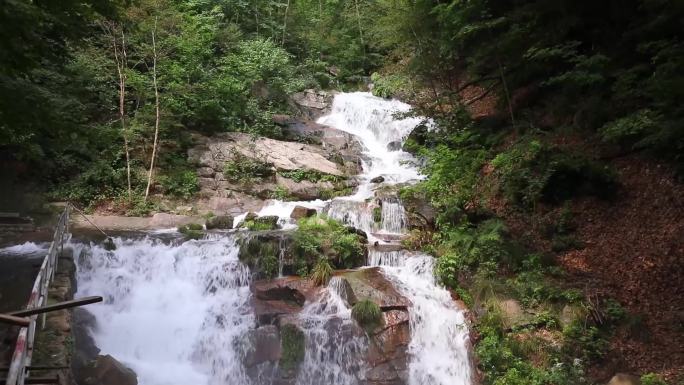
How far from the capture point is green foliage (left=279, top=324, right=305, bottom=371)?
835 cm

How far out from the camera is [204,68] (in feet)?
61.4

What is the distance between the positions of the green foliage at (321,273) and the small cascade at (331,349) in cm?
81

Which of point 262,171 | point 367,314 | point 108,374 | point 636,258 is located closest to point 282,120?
point 262,171

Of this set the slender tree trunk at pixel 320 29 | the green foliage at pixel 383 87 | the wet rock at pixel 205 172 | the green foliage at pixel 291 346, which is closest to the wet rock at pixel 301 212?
the wet rock at pixel 205 172

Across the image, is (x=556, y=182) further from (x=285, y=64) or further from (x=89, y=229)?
(x=285, y=64)

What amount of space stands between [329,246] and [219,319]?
2.89m

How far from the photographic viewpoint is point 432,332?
29.3 ft

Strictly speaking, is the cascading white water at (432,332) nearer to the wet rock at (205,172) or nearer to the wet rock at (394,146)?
the wet rock at (205,172)

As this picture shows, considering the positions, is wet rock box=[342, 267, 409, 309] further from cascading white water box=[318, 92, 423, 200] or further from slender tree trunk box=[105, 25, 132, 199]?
slender tree trunk box=[105, 25, 132, 199]

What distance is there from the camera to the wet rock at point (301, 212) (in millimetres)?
13148

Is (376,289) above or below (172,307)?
above

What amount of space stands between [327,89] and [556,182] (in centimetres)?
1581

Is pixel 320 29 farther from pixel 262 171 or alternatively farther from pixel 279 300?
pixel 279 300

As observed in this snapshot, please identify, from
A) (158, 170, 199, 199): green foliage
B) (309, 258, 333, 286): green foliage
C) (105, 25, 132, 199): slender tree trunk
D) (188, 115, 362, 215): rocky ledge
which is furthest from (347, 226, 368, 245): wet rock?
(105, 25, 132, 199): slender tree trunk
